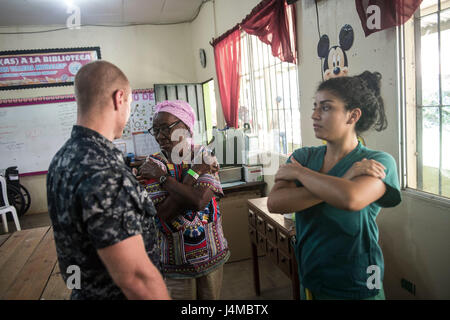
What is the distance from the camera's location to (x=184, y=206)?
1.47m

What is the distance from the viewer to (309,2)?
2.36m

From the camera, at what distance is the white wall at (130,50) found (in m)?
5.59

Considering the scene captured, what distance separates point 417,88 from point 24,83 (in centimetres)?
600

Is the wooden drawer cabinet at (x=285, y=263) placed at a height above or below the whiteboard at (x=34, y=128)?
below

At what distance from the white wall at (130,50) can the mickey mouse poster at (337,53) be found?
14.0 feet

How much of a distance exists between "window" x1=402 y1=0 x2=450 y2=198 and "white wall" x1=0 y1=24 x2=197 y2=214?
16.3 ft

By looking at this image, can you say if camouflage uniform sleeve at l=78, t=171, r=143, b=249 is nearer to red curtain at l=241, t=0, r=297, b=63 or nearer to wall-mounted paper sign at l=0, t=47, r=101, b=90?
red curtain at l=241, t=0, r=297, b=63

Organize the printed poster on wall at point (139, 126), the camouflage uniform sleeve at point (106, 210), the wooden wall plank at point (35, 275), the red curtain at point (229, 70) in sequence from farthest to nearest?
1. the printed poster on wall at point (139, 126)
2. the red curtain at point (229, 70)
3. the wooden wall plank at point (35, 275)
4. the camouflage uniform sleeve at point (106, 210)
